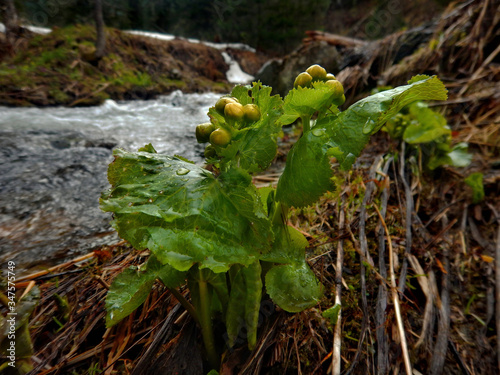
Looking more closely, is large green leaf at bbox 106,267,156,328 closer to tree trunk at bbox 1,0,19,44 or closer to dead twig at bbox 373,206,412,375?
dead twig at bbox 373,206,412,375

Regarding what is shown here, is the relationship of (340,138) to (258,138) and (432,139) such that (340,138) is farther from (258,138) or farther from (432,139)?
(432,139)

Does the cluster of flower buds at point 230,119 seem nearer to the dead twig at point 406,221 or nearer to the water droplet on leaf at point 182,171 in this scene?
the water droplet on leaf at point 182,171

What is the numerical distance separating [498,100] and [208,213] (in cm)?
269

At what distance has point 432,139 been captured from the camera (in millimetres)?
1721

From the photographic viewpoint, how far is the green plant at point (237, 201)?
0.61 m

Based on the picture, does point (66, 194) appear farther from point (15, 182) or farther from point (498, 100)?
point (498, 100)

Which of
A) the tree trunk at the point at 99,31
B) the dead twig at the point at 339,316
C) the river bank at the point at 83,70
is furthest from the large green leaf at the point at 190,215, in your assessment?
the tree trunk at the point at 99,31

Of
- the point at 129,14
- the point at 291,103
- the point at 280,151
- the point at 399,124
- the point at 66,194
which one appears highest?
the point at 129,14

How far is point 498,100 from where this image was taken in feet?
6.92

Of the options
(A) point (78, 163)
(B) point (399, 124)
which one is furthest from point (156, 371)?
(A) point (78, 163)

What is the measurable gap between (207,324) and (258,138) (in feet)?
1.79

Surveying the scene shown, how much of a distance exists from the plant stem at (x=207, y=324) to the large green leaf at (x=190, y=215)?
175 millimetres

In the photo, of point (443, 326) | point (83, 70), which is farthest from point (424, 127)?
point (83, 70)

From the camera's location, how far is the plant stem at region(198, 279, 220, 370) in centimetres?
73
